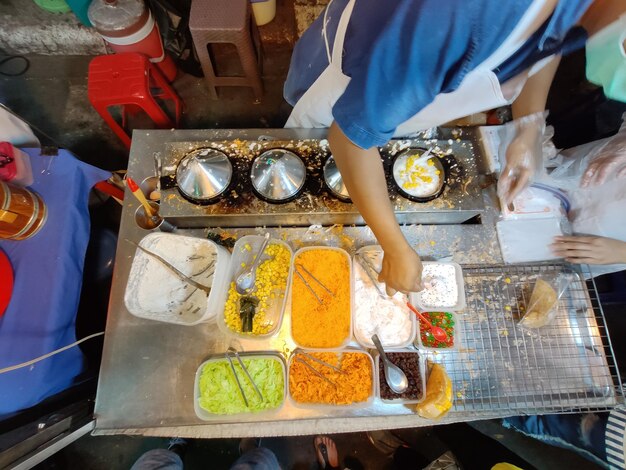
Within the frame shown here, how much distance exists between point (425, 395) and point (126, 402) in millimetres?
1340

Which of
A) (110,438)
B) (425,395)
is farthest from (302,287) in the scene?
(110,438)

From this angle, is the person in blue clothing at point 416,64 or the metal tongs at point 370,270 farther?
the metal tongs at point 370,270

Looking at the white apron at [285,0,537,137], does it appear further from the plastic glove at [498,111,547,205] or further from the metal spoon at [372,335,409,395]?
the metal spoon at [372,335,409,395]

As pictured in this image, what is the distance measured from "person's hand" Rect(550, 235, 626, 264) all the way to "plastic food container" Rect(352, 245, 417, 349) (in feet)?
2.90

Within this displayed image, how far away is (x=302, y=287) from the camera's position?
1543 millimetres

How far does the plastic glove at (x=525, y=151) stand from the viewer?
5.05ft

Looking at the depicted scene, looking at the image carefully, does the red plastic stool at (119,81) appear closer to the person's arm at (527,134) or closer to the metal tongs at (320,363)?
the metal tongs at (320,363)

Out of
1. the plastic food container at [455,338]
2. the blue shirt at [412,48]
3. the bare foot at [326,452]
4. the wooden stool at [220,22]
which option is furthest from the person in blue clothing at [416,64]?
the bare foot at [326,452]

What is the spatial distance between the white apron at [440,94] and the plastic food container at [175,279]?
78 cm

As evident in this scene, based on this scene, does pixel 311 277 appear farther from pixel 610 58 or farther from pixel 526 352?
pixel 610 58

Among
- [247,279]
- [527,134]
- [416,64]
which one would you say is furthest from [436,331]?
[416,64]

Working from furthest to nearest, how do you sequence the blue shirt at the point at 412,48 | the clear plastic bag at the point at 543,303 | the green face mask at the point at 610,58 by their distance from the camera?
the clear plastic bag at the point at 543,303
the green face mask at the point at 610,58
the blue shirt at the point at 412,48

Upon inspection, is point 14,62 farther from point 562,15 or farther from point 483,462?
point 483,462

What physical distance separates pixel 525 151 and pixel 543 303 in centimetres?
70
